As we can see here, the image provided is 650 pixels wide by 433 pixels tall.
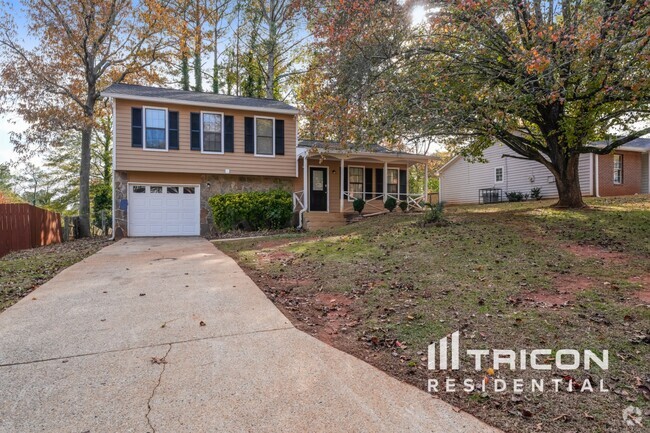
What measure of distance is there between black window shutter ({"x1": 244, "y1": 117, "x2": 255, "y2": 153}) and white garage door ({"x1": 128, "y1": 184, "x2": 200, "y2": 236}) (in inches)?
98.3

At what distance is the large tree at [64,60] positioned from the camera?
15.3 m

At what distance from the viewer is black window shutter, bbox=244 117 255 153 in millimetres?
14454

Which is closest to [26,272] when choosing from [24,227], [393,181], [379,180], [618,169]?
[24,227]

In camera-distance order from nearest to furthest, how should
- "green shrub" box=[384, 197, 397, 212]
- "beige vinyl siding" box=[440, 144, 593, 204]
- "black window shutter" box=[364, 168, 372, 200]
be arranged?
"green shrub" box=[384, 197, 397, 212] → "black window shutter" box=[364, 168, 372, 200] → "beige vinyl siding" box=[440, 144, 593, 204]

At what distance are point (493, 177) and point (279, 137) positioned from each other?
1348 centimetres

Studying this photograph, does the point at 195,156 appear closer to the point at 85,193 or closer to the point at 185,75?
the point at 85,193

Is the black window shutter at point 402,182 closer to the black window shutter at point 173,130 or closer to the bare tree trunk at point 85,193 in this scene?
the black window shutter at point 173,130

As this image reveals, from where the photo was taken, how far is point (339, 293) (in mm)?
5191

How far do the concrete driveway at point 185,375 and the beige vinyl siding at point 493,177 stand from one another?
1706 cm

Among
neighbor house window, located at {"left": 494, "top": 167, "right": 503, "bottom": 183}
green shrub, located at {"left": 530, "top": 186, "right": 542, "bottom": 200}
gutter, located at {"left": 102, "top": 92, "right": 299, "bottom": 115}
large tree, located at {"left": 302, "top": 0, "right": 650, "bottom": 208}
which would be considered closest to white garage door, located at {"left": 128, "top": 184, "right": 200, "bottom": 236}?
gutter, located at {"left": 102, "top": 92, "right": 299, "bottom": 115}

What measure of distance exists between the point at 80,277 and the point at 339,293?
14.7 ft

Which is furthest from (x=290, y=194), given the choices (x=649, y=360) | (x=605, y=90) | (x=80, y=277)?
(x=649, y=360)

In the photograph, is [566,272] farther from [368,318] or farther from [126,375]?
[126,375]

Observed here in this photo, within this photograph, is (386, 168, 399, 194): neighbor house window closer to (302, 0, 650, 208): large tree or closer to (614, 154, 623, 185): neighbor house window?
(302, 0, 650, 208): large tree
